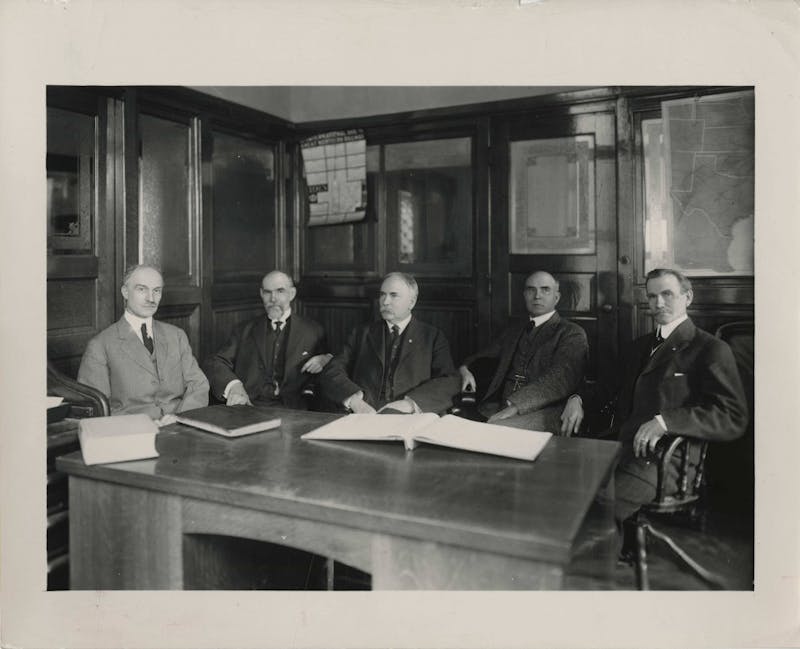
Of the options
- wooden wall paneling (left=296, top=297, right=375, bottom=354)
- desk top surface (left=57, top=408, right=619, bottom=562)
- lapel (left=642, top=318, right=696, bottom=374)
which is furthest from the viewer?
wooden wall paneling (left=296, top=297, right=375, bottom=354)

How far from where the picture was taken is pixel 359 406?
2734 mm

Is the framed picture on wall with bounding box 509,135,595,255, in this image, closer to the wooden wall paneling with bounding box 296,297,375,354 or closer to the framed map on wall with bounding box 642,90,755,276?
the framed map on wall with bounding box 642,90,755,276

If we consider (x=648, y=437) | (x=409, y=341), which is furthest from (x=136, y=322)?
(x=648, y=437)

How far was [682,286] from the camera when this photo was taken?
229 centimetres

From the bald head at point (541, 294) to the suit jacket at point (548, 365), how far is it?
0.07 m

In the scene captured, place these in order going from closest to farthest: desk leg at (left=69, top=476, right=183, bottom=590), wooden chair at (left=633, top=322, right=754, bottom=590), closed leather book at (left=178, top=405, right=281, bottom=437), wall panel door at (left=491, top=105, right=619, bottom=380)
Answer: desk leg at (left=69, top=476, right=183, bottom=590) → closed leather book at (left=178, top=405, right=281, bottom=437) → wooden chair at (left=633, top=322, right=754, bottom=590) → wall panel door at (left=491, top=105, right=619, bottom=380)

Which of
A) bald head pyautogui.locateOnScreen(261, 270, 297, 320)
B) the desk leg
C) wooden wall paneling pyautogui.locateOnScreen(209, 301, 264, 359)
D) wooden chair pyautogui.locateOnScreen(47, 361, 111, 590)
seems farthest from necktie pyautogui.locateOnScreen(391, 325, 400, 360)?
the desk leg

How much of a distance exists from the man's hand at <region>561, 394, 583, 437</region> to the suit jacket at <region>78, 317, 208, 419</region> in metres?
1.56

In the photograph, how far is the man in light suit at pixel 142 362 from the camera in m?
2.49

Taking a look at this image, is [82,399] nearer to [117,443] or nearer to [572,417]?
[117,443]

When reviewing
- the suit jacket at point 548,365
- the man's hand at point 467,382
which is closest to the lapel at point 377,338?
the man's hand at point 467,382

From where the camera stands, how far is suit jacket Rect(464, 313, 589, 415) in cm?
278

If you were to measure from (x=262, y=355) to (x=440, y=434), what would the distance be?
73.2 inches

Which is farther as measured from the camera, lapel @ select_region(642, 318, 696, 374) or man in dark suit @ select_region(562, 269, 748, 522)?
lapel @ select_region(642, 318, 696, 374)
